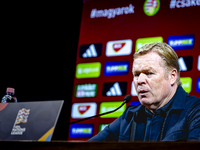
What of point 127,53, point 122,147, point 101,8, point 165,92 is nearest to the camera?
point 122,147

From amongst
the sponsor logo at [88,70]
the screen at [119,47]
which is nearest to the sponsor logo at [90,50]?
the screen at [119,47]

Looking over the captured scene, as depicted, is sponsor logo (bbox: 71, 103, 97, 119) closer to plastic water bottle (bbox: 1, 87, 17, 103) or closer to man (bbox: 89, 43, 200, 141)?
plastic water bottle (bbox: 1, 87, 17, 103)

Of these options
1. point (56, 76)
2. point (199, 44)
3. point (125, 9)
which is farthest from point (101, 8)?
point (199, 44)

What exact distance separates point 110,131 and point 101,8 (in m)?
2.06

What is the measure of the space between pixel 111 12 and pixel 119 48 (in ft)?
1.53

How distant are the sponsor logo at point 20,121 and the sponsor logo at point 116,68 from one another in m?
1.96

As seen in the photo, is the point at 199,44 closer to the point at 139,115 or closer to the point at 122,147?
the point at 139,115

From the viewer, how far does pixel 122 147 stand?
98 cm

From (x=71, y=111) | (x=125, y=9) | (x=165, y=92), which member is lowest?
(x=71, y=111)

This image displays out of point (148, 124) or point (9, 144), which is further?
point (148, 124)

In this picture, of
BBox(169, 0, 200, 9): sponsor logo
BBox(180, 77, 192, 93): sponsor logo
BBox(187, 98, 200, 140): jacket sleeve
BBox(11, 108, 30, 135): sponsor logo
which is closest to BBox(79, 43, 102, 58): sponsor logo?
BBox(169, 0, 200, 9): sponsor logo

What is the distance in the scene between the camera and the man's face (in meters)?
1.68

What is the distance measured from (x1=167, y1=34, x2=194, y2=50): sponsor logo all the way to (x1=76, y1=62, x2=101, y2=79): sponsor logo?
32.9 inches

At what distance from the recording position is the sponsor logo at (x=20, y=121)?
1.31 m
